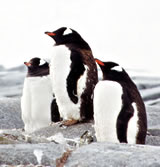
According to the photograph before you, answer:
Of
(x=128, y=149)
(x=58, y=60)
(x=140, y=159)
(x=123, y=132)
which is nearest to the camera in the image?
(x=140, y=159)

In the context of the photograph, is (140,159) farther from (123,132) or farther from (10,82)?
(10,82)

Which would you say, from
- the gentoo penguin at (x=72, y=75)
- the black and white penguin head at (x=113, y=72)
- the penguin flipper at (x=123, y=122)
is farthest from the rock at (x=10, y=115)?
the penguin flipper at (x=123, y=122)

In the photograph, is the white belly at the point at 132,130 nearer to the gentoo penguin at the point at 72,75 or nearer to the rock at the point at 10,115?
the gentoo penguin at the point at 72,75

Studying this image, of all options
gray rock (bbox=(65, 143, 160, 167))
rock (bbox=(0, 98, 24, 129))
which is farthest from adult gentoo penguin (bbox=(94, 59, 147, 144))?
rock (bbox=(0, 98, 24, 129))

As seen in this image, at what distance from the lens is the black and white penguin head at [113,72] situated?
389 cm

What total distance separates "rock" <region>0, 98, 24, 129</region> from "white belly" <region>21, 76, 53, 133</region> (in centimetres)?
74

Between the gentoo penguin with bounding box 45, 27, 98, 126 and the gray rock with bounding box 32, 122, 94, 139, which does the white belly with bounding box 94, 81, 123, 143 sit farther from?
the gentoo penguin with bounding box 45, 27, 98, 126

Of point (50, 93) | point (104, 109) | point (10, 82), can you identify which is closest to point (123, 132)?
point (104, 109)

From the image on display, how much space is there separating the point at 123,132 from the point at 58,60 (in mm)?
1115

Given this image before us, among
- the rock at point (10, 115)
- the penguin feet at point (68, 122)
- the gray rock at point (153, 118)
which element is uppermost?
the penguin feet at point (68, 122)

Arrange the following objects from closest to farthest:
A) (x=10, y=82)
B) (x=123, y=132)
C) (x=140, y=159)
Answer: (x=140, y=159), (x=123, y=132), (x=10, y=82)

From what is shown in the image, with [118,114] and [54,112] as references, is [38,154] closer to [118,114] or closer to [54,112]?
[118,114]

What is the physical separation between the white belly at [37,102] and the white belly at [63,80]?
0.50m

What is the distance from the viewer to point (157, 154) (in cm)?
268
